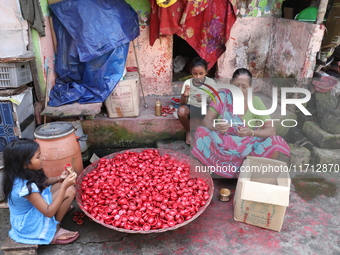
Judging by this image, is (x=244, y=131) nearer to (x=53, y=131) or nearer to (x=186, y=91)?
(x=186, y=91)

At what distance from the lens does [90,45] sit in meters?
3.64

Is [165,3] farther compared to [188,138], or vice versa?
[188,138]

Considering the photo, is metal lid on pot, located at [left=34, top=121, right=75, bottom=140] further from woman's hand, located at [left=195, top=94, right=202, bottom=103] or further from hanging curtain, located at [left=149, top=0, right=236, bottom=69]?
hanging curtain, located at [left=149, top=0, right=236, bottom=69]

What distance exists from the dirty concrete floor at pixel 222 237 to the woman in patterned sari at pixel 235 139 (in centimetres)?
48

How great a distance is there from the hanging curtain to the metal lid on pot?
2.04 metres

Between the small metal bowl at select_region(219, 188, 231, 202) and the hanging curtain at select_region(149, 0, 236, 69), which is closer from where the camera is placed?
the small metal bowl at select_region(219, 188, 231, 202)

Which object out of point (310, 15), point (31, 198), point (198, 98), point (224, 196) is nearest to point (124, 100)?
point (198, 98)

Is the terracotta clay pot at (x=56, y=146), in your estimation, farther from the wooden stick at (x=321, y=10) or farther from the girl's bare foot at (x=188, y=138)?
the wooden stick at (x=321, y=10)

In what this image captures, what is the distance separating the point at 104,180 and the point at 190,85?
1686 mm

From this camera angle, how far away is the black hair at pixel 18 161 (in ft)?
6.73

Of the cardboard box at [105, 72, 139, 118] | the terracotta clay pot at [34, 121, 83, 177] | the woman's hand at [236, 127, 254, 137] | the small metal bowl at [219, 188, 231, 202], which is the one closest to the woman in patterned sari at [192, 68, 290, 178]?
the woman's hand at [236, 127, 254, 137]

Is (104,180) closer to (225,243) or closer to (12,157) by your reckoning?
(12,157)

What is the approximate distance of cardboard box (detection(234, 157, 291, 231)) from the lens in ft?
7.68

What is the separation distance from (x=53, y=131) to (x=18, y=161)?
91cm
